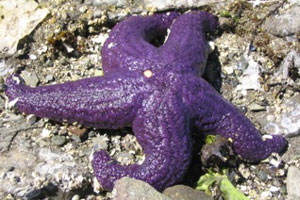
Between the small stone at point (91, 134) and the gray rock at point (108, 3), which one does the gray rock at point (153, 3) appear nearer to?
the gray rock at point (108, 3)

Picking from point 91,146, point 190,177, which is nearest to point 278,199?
point 190,177

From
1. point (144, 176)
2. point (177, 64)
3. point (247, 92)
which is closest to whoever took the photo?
point (144, 176)

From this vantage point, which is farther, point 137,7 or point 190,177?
point 137,7

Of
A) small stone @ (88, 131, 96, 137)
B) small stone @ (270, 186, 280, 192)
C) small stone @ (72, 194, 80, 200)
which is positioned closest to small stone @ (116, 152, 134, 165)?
small stone @ (88, 131, 96, 137)

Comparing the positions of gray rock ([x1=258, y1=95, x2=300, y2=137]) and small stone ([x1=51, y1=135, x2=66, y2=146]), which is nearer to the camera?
small stone ([x1=51, y1=135, x2=66, y2=146])

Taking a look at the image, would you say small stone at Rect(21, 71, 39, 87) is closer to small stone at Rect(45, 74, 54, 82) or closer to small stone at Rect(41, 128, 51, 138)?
small stone at Rect(45, 74, 54, 82)

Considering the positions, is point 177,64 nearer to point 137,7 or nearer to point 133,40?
point 133,40

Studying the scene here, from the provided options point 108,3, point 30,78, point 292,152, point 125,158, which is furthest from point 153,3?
point 292,152
